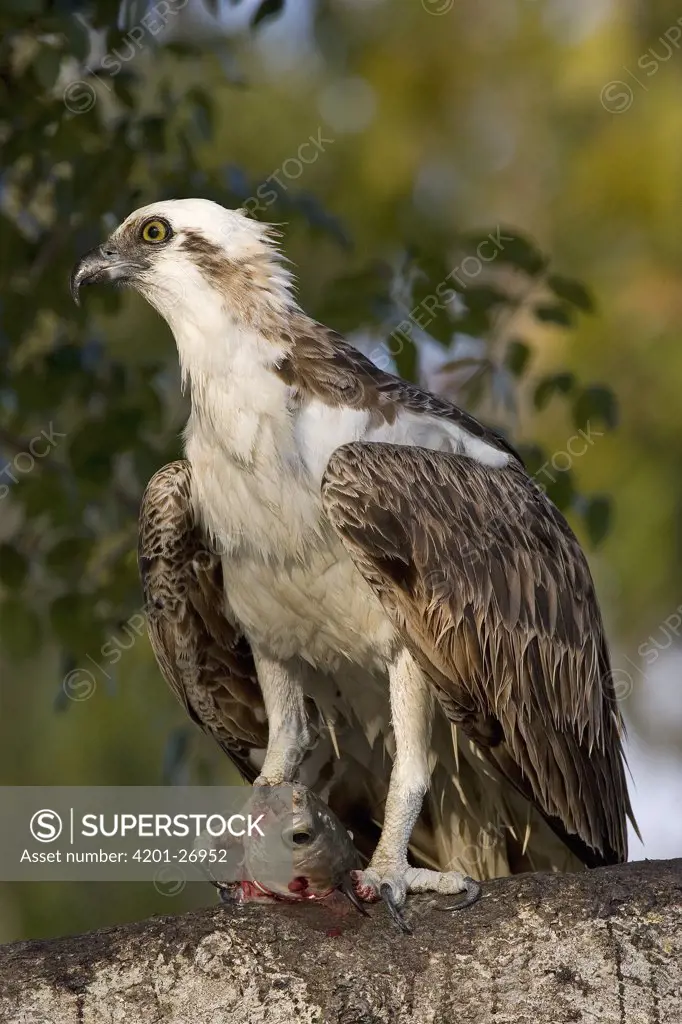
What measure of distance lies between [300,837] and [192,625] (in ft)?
4.08

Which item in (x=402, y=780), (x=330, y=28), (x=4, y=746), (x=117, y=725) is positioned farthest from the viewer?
(x=4, y=746)

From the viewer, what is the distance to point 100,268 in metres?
5.14

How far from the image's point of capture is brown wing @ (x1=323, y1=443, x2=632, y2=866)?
460cm

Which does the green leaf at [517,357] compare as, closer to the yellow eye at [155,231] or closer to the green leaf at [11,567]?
the yellow eye at [155,231]

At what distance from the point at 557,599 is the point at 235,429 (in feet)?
4.53

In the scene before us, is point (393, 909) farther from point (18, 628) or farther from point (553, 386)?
point (553, 386)

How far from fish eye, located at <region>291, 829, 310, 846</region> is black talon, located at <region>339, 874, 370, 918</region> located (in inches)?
6.4

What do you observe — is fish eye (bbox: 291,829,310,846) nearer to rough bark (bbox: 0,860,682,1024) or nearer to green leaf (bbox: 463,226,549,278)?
rough bark (bbox: 0,860,682,1024)

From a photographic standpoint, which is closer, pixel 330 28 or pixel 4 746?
pixel 330 28

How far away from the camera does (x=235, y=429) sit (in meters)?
4.76

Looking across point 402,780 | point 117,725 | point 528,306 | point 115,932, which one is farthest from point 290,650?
point 117,725

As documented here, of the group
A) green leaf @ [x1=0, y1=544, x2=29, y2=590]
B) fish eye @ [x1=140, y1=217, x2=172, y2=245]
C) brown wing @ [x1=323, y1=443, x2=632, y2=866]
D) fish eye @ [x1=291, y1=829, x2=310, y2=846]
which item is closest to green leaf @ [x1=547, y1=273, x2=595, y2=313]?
brown wing @ [x1=323, y1=443, x2=632, y2=866]

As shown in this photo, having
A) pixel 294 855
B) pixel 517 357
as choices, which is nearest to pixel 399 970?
pixel 294 855

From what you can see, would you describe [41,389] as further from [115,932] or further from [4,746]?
[4,746]
